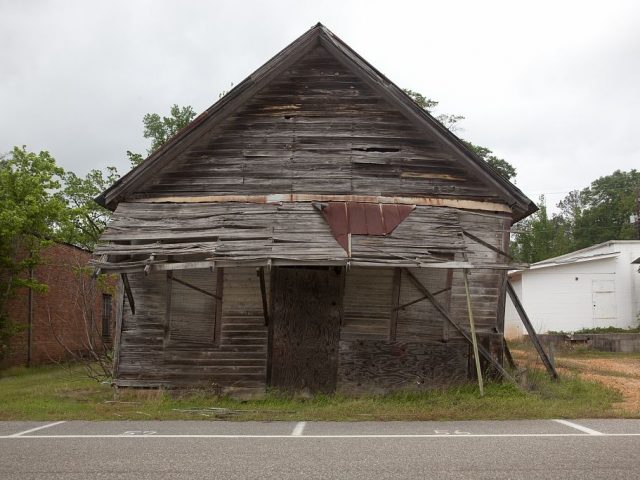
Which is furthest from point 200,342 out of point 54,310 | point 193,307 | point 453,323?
point 54,310

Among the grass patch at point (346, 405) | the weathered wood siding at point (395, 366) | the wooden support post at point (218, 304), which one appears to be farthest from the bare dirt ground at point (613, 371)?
the wooden support post at point (218, 304)

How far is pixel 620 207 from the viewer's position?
2376 inches

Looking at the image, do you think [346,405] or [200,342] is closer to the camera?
[346,405]

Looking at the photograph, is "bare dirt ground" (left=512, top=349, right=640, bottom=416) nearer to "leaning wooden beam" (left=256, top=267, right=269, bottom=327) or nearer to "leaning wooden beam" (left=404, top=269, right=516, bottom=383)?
"leaning wooden beam" (left=404, top=269, right=516, bottom=383)

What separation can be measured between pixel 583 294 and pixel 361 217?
734 inches

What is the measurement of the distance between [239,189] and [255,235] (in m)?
1.48

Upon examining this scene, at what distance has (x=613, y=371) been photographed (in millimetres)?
15812

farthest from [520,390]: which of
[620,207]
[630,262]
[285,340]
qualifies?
[620,207]

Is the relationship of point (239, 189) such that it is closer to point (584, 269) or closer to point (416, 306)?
point (416, 306)

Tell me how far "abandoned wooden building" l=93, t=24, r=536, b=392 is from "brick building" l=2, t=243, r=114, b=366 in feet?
29.4

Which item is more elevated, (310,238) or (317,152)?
(317,152)

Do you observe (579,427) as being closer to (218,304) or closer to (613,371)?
(218,304)

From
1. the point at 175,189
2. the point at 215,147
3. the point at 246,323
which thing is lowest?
the point at 246,323

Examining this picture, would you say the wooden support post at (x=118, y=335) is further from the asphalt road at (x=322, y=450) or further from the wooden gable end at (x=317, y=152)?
the asphalt road at (x=322, y=450)
